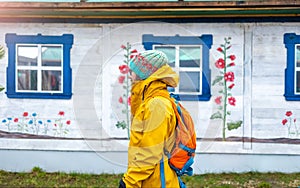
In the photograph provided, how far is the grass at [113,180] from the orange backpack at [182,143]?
13.0ft

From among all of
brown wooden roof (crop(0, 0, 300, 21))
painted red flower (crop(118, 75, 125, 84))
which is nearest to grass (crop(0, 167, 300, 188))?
painted red flower (crop(118, 75, 125, 84))

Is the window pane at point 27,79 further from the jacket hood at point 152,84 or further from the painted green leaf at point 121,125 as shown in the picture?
the jacket hood at point 152,84

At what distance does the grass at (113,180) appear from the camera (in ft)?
20.4

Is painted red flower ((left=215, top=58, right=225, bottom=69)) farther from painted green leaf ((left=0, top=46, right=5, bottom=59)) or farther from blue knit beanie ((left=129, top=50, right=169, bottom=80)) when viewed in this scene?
blue knit beanie ((left=129, top=50, right=169, bottom=80))

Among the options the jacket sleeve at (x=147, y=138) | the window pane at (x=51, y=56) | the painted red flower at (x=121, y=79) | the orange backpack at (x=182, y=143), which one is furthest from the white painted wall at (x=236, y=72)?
the jacket sleeve at (x=147, y=138)

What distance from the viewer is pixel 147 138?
2.08 m

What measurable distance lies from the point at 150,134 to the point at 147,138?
1.0 inches

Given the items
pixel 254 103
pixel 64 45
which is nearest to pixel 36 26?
pixel 64 45

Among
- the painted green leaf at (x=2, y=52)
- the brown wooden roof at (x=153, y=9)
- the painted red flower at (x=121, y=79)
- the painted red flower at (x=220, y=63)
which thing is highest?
the brown wooden roof at (x=153, y=9)

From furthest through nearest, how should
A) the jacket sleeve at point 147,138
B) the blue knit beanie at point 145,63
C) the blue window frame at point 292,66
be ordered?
the blue window frame at point 292,66, the blue knit beanie at point 145,63, the jacket sleeve at point 147,138

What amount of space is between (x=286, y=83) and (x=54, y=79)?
154 inches

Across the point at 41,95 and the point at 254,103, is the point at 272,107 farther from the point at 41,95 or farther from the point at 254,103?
the point at 41,95

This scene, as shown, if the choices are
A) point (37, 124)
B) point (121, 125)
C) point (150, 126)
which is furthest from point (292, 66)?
point (150, 126)

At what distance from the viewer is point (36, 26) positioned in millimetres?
6922
